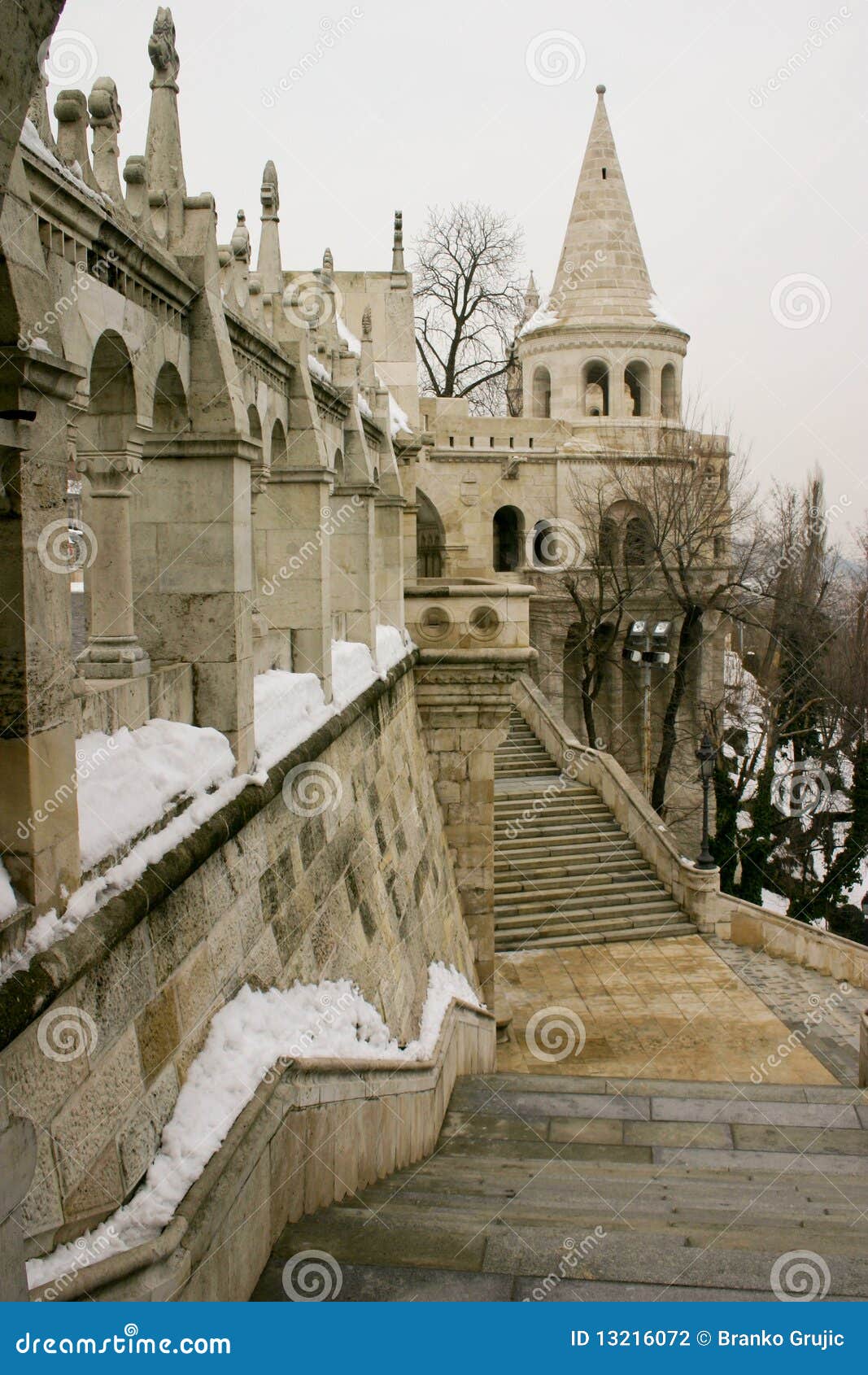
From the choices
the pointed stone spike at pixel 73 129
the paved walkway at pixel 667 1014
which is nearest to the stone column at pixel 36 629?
the pointed stone spike at pixel 73 129

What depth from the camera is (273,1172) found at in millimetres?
4086

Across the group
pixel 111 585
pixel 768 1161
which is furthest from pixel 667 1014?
pixel 111 585

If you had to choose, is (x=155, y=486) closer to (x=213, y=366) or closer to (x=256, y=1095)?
(x=213, y=366)

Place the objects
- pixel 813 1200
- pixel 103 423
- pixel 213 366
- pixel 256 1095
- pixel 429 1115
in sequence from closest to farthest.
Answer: pixel 256 1095 < pixel 103 423 < pixel 213 366 < pixel 813 1200 < pixel 429 1115

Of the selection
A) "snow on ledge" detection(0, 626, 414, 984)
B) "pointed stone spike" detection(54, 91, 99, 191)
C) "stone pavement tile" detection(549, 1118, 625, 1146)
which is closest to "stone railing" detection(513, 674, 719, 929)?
"snow on ledge" detection(0, 626, 414, 984)

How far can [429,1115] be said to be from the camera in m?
6.99

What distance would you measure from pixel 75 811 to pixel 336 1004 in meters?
3.23

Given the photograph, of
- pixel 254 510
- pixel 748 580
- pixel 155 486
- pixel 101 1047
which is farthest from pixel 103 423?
pixel 748 580

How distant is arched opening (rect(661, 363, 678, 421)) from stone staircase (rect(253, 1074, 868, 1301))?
2731 cm

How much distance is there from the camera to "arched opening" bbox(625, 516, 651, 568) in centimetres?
2730

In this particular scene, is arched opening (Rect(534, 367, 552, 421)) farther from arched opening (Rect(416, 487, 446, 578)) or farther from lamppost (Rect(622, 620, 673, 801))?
lamppost (Rect(622, 620, 673, 801))

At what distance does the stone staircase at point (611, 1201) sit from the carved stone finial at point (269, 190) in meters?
7.36

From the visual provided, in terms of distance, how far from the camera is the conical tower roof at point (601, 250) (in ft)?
106

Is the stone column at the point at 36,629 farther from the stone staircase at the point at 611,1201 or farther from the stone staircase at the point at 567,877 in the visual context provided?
the stone staircase at the point at 567,877
